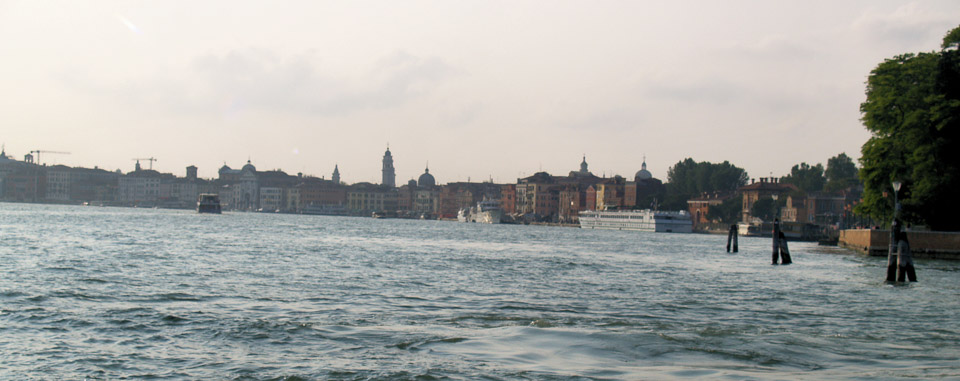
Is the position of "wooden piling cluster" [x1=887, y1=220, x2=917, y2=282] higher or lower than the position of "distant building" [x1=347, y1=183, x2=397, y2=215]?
lower

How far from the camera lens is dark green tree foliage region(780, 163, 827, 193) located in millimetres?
136000

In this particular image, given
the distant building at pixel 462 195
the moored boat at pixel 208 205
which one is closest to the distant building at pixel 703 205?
the distant building at pixel 462 195

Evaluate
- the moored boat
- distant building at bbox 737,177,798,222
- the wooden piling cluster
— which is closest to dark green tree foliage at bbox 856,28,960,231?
the wooden piling cluster

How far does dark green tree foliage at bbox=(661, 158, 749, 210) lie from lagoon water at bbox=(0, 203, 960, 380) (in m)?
111

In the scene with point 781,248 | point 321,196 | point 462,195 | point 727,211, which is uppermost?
point 462,195

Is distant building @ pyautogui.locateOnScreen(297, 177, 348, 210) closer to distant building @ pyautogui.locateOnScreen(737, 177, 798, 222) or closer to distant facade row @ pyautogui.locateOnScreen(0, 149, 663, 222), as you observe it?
distant facade row @ pyautogui.locateOnScreen(0, 149, 663, 222)

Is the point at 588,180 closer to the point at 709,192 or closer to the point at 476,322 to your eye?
the point at 709,192

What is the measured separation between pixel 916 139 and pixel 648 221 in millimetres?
67680

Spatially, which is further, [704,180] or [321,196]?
[321,196]

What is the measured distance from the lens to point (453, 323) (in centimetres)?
1393

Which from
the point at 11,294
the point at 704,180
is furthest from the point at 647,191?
the point at 11,294

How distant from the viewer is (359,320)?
14070 millimetres

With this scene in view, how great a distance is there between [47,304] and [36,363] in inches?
215

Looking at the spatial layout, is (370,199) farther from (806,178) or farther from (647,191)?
(806,178)
